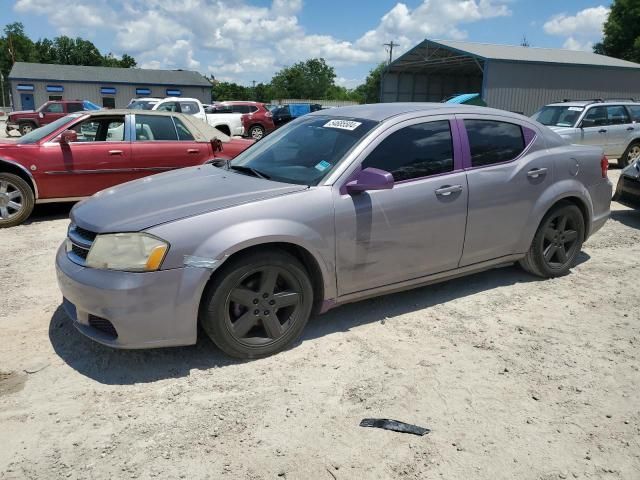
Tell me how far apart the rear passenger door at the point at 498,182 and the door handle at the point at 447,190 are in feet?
0.46

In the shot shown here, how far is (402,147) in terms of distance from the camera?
393 centimetres

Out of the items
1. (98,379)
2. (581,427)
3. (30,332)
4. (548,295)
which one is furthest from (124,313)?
(548,295)

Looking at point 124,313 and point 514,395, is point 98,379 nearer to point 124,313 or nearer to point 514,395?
point 124,313

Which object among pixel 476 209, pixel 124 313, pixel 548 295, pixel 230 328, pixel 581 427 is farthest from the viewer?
pixel 548 295

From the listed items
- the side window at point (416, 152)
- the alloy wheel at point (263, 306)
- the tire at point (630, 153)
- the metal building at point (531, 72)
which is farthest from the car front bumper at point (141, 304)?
the metal building at point (531, 72)

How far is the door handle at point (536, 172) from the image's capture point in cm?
454

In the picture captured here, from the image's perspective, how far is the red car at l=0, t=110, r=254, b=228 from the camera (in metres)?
6.93

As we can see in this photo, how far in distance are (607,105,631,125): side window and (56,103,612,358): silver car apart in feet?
29.5

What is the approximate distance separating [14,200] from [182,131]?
8.34 ft

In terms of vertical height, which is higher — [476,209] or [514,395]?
[476,209]

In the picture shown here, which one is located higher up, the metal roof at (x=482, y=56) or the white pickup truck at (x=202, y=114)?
the metal roof at (x=482, y=56)

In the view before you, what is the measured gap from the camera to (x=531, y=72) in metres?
26.2

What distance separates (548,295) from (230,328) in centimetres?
294

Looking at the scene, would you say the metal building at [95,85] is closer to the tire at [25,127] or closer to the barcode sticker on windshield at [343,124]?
the tire at [25,127]
